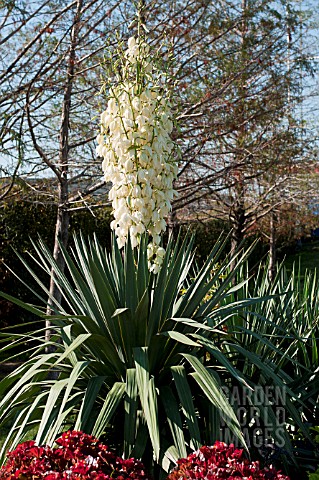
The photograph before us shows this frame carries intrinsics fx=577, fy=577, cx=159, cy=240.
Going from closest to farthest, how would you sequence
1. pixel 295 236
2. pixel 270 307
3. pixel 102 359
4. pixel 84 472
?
1. pixel 84 472
2. pixel 102 359
3. pixel 270 307
4. pixel 295 236

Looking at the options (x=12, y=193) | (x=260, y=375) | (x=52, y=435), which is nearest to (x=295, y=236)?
(x=12, y=193)

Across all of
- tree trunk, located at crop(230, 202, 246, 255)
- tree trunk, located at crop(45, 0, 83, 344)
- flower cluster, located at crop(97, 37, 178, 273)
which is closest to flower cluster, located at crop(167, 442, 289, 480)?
flower cluster, located at crop(97, 37, 178, 273)

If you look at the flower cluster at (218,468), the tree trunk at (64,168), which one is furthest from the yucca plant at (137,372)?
the tree trunk at (64,168)

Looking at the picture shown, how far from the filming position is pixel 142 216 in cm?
328

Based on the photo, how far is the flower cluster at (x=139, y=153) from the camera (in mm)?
3299

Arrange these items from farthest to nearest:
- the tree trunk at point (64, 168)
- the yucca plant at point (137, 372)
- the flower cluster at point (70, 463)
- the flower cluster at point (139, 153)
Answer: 1. the tree trunk at point (64, 168)
2. the flower cluster at point (139, 153)
3. the yucca plant at point (137, 372)
4. the flower cluster at point (70, 463)

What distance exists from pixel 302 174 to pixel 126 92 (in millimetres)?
4841

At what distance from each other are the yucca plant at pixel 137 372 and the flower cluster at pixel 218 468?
23 centimetres

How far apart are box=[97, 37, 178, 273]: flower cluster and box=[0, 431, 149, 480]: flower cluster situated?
1.31m

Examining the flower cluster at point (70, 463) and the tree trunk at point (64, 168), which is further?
the tree trunk at point (64, 168)

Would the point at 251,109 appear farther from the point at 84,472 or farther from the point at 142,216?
the point at 84,472

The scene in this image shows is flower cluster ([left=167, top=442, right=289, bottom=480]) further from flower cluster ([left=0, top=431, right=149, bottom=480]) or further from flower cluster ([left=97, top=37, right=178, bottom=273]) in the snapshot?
flower cluster ([left=97, top=37, right=178, bottom=273])

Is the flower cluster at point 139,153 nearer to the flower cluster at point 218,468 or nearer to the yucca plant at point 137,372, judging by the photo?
the yucca plant at point 137,372

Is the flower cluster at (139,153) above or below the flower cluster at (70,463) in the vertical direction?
above
